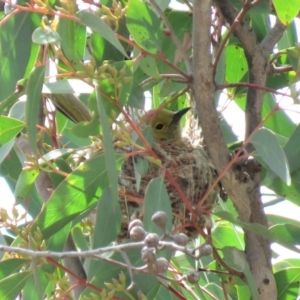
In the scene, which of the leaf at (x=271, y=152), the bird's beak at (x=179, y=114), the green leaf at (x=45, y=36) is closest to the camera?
the green leaf at (x=45, y=36)

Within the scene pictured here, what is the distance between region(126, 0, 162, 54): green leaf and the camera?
7.07 ft

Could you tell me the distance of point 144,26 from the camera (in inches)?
85.8

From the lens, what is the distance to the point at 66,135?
3053 mm

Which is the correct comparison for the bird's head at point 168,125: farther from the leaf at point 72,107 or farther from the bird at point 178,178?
the leaf at point 72,107

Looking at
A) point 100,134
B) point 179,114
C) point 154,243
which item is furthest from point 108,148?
point 179,114

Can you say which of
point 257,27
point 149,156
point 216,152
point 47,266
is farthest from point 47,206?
point 257,27

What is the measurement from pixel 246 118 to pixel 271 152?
0.29 meters

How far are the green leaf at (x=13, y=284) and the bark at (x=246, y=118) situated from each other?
0.67 metres

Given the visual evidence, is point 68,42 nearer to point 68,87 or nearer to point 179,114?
point 68,87

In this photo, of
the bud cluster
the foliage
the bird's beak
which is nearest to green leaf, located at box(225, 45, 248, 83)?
the foliage

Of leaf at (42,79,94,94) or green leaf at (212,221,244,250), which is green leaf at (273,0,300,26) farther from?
green leaf at (212,221,244,250)

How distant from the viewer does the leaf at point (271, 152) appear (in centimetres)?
207

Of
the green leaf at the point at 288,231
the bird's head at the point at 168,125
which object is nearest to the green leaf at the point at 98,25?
the green leaf at the point at 288,231

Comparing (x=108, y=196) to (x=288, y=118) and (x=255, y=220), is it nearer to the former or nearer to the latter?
(x=255, y=220)
